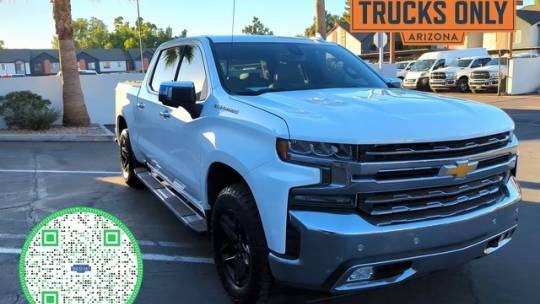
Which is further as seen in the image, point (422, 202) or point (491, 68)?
point (491, 68)

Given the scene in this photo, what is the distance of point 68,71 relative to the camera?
1377cm

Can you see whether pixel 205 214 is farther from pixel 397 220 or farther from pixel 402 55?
pixel 402 55

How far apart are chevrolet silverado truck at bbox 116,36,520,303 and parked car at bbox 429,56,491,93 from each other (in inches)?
977

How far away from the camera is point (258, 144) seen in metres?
3.29

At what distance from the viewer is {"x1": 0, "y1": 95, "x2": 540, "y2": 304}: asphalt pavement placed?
12.9 ft

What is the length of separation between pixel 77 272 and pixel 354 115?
5.65ft

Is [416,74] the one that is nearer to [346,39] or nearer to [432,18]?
[432,18]

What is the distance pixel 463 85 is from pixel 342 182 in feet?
86.8

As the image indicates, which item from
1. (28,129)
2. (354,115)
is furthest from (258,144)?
(28,129)

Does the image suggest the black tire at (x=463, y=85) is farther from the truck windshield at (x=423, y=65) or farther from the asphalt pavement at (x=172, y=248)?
the asphalt pavement at (x=172, y=248)

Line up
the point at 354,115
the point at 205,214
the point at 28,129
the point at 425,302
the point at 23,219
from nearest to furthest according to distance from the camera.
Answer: the point at 354,115 < the point at 425,302 < the point at 205,214 < the point at 23,219 < the point at 28,129

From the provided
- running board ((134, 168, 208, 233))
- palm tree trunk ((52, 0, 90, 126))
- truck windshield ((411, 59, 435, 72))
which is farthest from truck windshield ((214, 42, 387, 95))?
truck windshield ((411, 59, 435, 72))

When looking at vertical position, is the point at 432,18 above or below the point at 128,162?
above

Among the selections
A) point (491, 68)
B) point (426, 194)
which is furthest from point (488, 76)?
point (426, 194)
